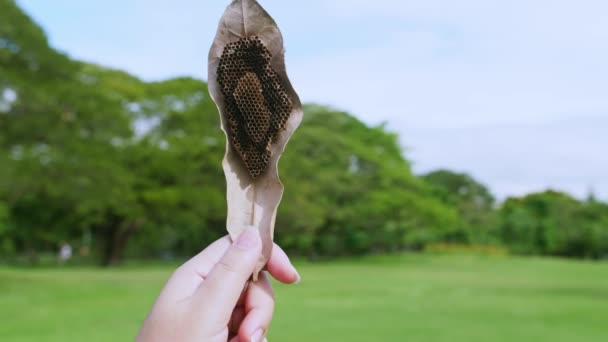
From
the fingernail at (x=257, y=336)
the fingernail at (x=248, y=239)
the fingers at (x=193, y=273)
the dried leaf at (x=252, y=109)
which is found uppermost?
the dried leaf at (x=252, y=109)

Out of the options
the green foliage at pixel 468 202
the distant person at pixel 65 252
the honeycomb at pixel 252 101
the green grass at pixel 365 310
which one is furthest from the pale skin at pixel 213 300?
the green foliage at pixel 468 202

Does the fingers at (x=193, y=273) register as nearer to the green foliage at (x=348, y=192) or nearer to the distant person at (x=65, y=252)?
the green foliage at (x=348, y=192)

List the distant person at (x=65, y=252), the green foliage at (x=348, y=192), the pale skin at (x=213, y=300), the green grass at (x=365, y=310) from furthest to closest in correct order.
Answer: the distant person at (x=65, y=252), the green foliage at (x=348, y=192), the green grass at (x=365, y=310), the pale skin at (x=213, y=300)

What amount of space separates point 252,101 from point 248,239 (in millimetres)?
260

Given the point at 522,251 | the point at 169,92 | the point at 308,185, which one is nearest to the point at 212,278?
the point at 169,92

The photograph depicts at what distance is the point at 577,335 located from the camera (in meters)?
7.75

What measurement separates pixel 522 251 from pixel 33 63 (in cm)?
2950

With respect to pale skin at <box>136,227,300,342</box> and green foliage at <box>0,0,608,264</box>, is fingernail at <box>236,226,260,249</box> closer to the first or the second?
pale skin at <box>136,227,300,342</box>

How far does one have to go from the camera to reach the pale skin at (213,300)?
1226 millimetres

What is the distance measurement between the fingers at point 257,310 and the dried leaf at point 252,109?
3 centimetres

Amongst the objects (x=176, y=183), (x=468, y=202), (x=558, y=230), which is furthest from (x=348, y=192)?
(x=558, y=230)

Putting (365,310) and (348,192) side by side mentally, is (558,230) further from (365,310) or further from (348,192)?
(365,310)

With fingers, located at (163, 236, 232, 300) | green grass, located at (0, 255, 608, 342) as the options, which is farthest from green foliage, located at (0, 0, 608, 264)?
fingers, located at (163, 236, 232, 300)

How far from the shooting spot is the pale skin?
48.3 inches
